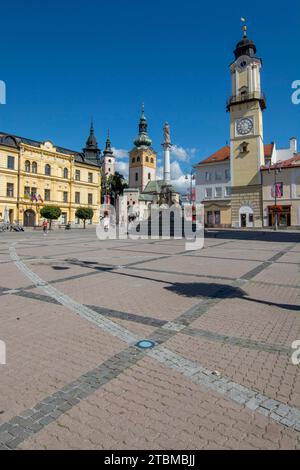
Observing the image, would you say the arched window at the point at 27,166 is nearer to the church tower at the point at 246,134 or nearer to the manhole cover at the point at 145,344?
the church tower at the point at 246,134

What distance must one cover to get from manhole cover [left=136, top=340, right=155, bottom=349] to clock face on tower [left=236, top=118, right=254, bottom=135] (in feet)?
157

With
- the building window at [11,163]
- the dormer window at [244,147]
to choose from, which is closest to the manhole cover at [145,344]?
the dormer window at [244,147]

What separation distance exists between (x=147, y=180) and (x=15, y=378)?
98.9m

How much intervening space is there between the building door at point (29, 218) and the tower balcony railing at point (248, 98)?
37.7m

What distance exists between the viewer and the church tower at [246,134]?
150ft

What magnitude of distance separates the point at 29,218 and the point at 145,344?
5246 centimetres

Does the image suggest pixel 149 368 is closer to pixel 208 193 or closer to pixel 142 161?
pixel 208 193

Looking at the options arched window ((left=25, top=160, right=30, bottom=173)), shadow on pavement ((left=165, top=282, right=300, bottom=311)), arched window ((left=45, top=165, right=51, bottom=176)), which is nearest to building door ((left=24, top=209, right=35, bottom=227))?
arched window ((left=25, top=160, right=30, bottom=173))

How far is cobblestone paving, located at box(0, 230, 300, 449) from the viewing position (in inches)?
108

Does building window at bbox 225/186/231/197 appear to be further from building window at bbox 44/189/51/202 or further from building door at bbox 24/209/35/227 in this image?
building door at bbox 24/209/35/227

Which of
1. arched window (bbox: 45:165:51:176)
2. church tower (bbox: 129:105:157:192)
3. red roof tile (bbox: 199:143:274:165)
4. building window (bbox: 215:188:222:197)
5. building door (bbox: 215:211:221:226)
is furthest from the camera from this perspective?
church tower (bbox: 129:105:157:192)

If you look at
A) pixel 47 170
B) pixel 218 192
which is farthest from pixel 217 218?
pixel 47 170

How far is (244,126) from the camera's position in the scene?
153 ft

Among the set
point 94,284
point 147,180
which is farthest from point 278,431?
point 147,180
